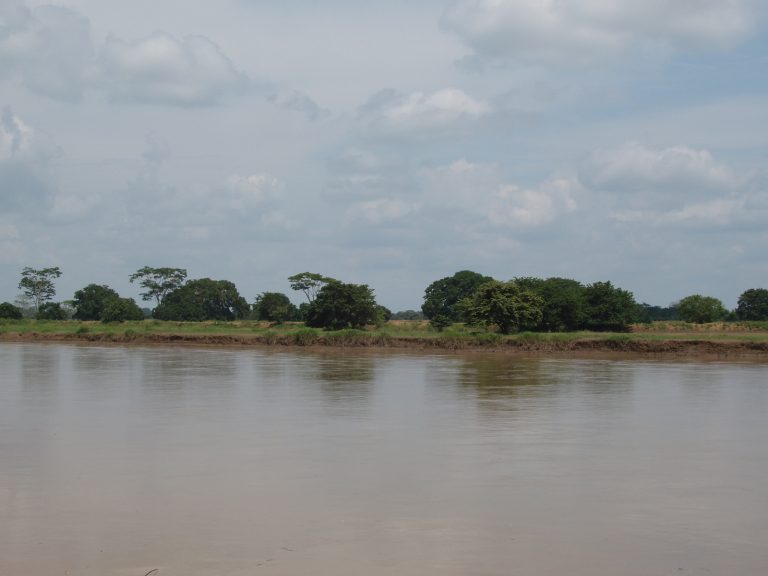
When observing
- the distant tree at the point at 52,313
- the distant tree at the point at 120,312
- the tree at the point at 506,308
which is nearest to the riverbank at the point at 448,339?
the tree at the point at 506,308

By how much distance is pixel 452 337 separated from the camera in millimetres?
44656

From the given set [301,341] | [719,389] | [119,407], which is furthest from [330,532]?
[301,341]

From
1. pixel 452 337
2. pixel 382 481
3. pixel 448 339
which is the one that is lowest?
pixel 382 481

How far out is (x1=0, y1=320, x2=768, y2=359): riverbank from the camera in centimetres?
3962

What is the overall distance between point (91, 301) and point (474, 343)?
53.5 m

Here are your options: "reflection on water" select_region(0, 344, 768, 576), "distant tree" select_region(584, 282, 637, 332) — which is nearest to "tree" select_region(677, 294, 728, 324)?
"distant tree" select_region(584, 282, 637, 332)

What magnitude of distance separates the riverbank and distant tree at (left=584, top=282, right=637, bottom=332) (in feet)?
3.90

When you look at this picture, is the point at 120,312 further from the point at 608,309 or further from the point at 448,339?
the point at 608,309

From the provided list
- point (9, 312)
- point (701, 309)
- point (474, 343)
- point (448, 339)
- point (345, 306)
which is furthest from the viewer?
point (9, 312)

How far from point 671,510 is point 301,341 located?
128 feet

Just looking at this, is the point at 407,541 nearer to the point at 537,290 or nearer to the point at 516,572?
the point at 516,572

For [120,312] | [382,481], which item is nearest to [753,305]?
[120,312]

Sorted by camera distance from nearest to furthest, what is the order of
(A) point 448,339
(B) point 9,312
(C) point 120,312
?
Answer: (A) point 448,339 → (C) point 120,312 → (B) point 9,312

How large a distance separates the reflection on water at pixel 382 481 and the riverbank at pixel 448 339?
1721 cm
